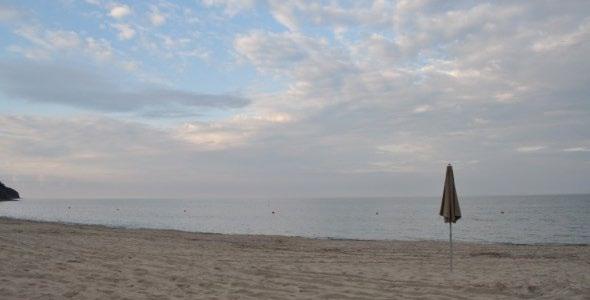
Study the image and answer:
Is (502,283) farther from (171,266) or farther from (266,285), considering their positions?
(171,266)

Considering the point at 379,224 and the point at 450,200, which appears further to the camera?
the point at 379,224

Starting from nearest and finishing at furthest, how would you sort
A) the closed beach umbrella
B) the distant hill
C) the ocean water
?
the closed beach umbrella < the ocean water < the distant hill

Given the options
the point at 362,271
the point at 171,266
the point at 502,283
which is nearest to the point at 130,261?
the point at 171,266

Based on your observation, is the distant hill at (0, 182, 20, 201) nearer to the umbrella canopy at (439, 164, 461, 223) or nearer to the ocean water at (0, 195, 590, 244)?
the ocean water at (0, 195, 590, 244)

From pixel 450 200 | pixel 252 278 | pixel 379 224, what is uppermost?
Answer: pixel 450 200

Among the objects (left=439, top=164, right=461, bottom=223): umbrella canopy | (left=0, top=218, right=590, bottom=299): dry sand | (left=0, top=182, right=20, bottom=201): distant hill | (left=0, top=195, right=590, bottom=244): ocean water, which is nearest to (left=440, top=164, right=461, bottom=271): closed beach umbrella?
(left=439, top=164, right=461, bottom=223): umbrella canopy

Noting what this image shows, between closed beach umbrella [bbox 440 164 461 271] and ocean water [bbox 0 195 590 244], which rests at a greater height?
closed beach umbrella [bbox 440 164 461 271]

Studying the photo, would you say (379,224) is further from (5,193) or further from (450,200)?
(5,193)

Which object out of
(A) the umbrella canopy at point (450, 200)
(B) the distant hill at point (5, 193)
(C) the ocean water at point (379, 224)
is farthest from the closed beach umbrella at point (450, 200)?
(B) the distant hill at point (5, 193)

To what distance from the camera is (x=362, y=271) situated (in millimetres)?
12016

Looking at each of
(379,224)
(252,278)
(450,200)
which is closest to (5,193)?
(379,224)

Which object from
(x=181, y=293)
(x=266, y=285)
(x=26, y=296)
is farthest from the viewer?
(x=266, y=285)

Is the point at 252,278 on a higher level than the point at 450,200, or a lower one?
lower

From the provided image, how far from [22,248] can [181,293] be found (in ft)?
21.5
